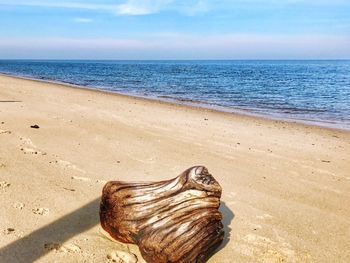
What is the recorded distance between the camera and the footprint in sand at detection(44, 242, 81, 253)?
3771mm

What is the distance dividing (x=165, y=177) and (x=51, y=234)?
8.28 ft

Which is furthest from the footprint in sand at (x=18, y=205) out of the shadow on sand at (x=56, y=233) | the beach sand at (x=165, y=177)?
the shadow on sand at (x=56, y=233)

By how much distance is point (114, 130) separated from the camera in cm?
984

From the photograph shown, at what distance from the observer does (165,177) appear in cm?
629

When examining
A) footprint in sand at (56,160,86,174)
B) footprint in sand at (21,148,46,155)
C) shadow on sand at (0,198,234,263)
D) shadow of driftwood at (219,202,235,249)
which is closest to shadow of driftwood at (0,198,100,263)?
shadow on sand at (0,198,234,263)

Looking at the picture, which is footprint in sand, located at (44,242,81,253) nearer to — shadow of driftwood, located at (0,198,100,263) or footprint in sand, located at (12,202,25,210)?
shadow of driftwood, located at (0,198,100,263)

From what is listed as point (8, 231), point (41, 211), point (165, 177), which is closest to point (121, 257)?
point (8, 231)

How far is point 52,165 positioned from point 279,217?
3.64 metres

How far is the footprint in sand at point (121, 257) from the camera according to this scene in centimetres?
368

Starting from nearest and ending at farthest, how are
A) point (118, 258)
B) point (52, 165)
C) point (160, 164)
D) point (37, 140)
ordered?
point (118, 258)
point (52, 165)
point (160, 164)
point (37, 140)

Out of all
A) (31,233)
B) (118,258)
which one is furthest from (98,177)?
(118,258)

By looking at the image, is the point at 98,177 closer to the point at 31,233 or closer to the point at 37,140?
the point at 31,233

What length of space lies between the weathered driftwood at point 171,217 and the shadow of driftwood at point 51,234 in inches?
18.9

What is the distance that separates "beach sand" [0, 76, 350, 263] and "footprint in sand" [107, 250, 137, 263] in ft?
0.05
